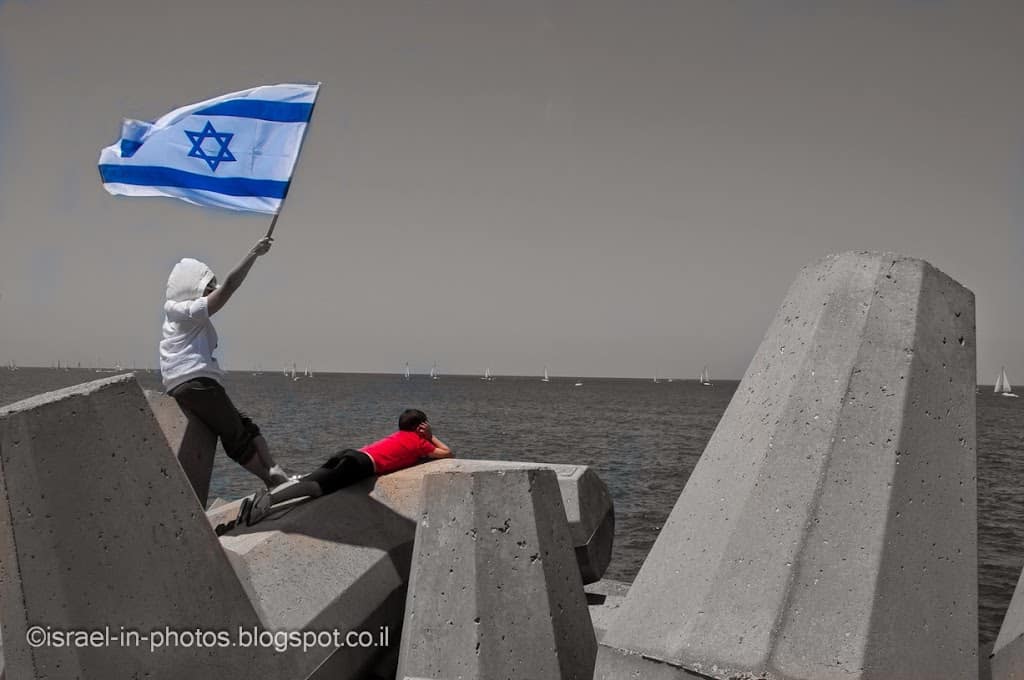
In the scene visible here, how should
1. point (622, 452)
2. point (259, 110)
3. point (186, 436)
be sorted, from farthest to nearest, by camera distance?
point (622, 452)
point (259, 110)
point (186, 436)

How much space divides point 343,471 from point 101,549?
1.65 metres

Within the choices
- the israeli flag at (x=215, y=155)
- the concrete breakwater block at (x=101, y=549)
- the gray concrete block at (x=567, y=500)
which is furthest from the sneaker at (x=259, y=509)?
the israeli flag at (x=215, y=155)

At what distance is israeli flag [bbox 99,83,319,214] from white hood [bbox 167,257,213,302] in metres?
0.62

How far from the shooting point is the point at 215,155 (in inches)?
219

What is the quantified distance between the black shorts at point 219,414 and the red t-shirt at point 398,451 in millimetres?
671

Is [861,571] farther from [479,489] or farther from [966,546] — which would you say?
[479,489]

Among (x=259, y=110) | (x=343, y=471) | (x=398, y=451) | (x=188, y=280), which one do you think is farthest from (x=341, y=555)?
(x=259, y=110)

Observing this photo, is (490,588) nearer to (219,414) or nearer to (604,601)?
(219,414)

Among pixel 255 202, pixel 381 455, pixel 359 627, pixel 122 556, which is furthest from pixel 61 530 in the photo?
pixel 255 202

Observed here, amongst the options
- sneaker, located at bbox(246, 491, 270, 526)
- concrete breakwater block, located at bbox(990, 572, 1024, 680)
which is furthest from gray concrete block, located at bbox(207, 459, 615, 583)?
concrete breakwater block, located at bbox(990, 572, 1024, 680)

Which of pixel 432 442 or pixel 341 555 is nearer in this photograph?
pixel 341 555

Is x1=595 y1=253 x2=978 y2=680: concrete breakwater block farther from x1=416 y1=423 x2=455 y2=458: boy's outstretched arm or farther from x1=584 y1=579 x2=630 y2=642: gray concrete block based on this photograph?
x1=416 y1=423 x2=455 y2=458: boy's outstretched arm

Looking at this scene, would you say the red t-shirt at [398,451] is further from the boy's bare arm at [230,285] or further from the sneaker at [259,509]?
the boy's bare arm at [230,285]

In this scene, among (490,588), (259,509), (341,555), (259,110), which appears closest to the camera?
(490,588)
